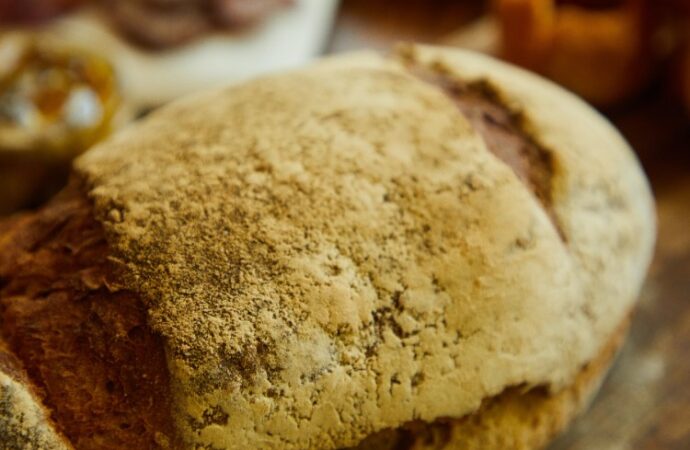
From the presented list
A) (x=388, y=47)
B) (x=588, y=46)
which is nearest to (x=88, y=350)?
→ (x=588, y=46)

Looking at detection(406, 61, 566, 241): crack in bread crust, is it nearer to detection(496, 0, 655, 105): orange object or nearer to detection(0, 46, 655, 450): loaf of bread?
detection(0, 46, 655, 450): loaf of bread

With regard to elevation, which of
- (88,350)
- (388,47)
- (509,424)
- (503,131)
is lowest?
(388,47)

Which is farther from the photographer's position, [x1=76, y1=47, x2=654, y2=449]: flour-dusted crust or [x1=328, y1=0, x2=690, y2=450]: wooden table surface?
[x1=328, y1=0, x2=690, y2=450]: wooden table surface

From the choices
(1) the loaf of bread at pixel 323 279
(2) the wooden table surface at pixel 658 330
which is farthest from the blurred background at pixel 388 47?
(1) the loaf of bread at pixel 323 279

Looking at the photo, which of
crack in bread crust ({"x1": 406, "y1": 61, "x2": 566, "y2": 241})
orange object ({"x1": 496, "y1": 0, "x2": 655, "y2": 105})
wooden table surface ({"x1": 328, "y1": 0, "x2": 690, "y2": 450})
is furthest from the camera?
orange object ({"x1": 496, "y1": 0, "x2": 655, "y2": 105})

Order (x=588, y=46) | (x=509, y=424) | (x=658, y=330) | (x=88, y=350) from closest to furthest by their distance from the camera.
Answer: (x=88, y=350) < (x=509, y=424) < (x=658, y=330) < (x=588, y=46)

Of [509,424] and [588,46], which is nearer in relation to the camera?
[509,424]

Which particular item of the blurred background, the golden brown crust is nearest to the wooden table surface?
the blurred background

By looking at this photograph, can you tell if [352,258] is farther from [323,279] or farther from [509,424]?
[509,424]
